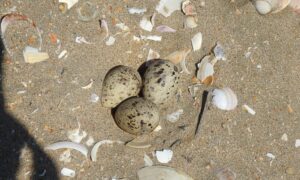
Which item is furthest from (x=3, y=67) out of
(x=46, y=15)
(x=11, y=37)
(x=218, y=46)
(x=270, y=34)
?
(x=270, y=34)

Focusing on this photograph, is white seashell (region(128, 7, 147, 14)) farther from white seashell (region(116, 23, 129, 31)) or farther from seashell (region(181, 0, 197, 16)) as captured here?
seashell (region(181, 0, 197, 16))

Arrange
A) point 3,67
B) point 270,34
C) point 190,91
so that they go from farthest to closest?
point 270,34
point 190,91
point 3,67

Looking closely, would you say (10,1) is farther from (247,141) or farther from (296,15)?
(296,15)

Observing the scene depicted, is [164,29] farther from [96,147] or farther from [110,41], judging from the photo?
[96,147]

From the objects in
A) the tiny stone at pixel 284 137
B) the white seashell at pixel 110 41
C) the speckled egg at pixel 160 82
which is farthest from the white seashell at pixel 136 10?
the tiny stone at pixel 284 137

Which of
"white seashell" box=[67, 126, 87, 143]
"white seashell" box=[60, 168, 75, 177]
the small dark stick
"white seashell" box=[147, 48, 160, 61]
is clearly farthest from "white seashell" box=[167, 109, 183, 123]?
"white seashell" box=[60, 168, 75, 177]

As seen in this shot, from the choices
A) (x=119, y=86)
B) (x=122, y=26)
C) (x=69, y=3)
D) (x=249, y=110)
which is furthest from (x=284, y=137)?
(x=69, y=3)
